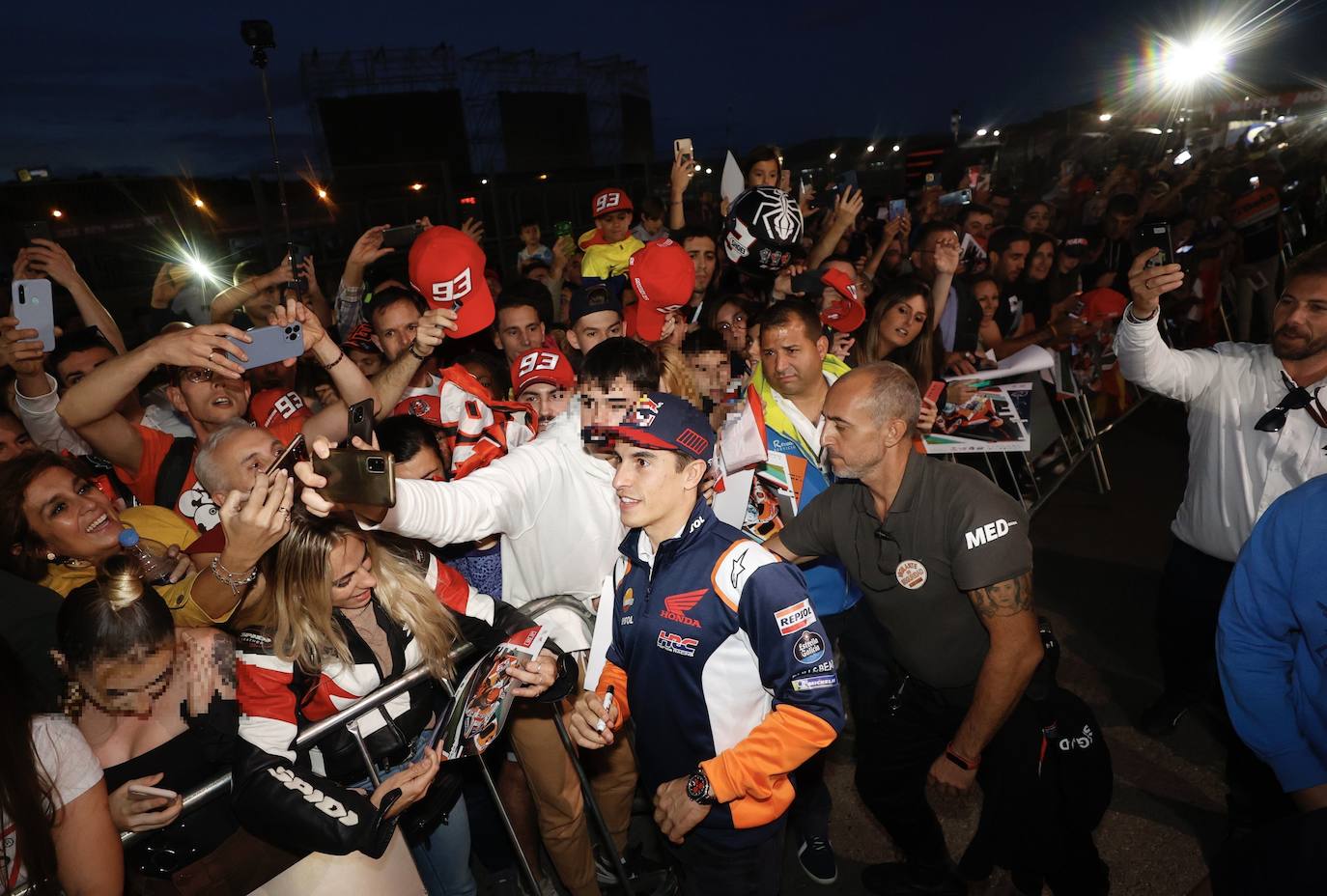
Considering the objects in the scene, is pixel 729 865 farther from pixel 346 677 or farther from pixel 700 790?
pixel 346 677

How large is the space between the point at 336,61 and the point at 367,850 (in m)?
15.4

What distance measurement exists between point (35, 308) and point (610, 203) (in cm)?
433

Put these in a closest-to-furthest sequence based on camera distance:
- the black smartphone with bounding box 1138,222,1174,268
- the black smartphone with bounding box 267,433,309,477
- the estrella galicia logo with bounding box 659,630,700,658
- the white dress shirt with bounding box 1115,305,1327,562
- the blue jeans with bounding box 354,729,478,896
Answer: the black smartphone with bounding box 267,433,309,477 < the estrella galicia logo with bounding box 659,630,700,658 < the blue jeans with bounding box 354,729,478,896 < the white dress shirt with bounding box 1115,305,1327,562 < the black smartphone with bounding box 1138,222,1174,268

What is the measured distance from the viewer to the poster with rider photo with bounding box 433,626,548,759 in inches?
86.5

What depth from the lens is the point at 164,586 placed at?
279 cm

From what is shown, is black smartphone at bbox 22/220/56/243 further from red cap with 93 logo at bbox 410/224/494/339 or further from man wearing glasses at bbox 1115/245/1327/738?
man wearing glasses at bbox 1115/245/1327/738

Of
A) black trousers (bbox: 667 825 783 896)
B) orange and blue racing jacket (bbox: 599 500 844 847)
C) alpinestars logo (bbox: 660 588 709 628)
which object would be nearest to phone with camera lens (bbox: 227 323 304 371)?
orange and blue racing jacket (bbox: 599 500 844 847)

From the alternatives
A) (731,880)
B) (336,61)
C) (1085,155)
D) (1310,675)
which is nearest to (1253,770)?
(1310,675)

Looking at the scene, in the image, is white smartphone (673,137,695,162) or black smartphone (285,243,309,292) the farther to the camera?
white smartphone (673,137,695,162)

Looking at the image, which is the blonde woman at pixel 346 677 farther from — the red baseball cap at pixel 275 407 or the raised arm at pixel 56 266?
the raised arm at pixel 56 266

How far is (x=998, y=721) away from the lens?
2600mm

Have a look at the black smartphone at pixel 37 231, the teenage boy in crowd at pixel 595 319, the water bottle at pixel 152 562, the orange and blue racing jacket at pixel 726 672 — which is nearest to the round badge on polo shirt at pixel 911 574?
the orange and blue racing jacket at pixel 726 672

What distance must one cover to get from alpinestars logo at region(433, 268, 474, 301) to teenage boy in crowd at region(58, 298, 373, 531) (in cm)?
51

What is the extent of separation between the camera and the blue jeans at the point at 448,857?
291 cm
